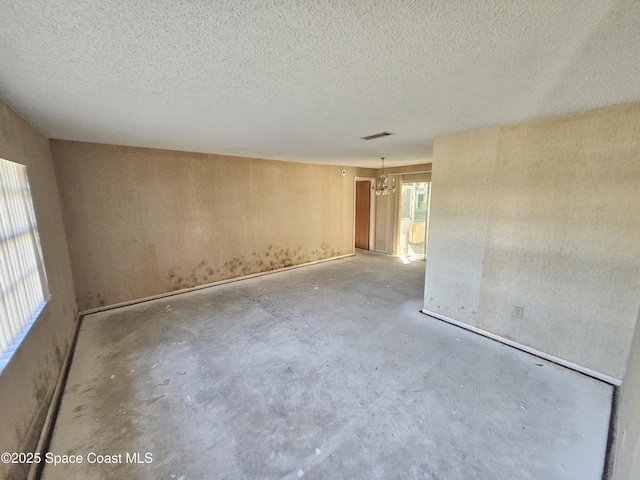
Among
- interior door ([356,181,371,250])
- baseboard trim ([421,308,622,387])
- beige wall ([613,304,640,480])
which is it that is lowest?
baseboard trim ([421,308,622,387])

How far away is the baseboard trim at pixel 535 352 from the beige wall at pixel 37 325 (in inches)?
145

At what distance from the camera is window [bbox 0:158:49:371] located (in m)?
1.57

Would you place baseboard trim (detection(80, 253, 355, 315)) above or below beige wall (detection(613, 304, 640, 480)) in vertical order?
below

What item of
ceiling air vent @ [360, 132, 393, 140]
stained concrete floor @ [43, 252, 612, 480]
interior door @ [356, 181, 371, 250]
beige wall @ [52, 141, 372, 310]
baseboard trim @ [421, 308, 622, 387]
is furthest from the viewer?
interior door @ [356, 181, 371, 250]

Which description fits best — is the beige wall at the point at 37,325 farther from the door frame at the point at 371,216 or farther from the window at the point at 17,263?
the door frame at the point at 371,216

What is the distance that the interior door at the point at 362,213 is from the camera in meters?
7.42

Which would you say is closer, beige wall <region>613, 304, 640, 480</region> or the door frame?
beige wall <region>613, 304, 640, 480</region>

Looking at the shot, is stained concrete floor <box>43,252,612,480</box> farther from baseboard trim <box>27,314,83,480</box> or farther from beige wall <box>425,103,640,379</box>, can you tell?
beige wall <box>425,103,640,379</box>

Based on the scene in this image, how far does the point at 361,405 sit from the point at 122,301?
3.74m

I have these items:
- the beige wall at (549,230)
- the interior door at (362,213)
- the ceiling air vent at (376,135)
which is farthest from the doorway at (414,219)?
the ceiling air vent at (376,135)

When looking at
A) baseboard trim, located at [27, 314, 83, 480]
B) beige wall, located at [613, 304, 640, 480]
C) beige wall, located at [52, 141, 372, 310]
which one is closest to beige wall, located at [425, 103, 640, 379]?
beige wall, located at [613, 304, 640, 480]

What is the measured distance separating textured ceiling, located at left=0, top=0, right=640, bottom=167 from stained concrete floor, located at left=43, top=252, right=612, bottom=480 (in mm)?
2238

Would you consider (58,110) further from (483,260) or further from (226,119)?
(483,260)

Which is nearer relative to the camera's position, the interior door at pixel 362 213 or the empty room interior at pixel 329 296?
the empty room interior at pixel 329 296
